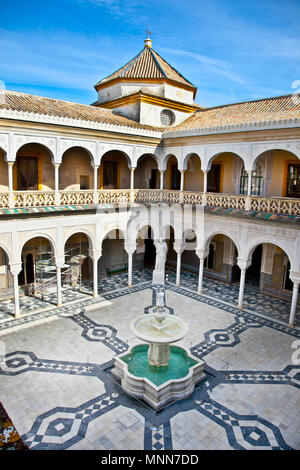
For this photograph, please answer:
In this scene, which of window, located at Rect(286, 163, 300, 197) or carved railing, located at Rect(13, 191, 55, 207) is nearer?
carved railing, located at Rect(13, 191, 55, 207)

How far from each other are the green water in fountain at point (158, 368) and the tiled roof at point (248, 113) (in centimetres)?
740

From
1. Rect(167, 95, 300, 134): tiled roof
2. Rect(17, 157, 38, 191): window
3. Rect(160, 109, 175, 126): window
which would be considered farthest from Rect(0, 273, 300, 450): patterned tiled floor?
Rect(160, 109, 175, 126): window

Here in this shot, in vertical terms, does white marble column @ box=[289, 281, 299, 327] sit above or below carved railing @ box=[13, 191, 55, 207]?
below

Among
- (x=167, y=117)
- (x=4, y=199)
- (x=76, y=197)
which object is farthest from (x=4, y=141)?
(x=167, y=117)

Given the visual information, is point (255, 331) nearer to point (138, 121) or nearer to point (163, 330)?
point (163, 330)

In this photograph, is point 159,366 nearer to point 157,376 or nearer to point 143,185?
point 157,376

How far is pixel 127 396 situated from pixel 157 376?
73 cm

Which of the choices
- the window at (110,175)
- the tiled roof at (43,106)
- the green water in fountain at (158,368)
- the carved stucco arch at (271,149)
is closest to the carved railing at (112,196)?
the window at (110,175)

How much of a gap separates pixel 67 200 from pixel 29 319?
3937mm

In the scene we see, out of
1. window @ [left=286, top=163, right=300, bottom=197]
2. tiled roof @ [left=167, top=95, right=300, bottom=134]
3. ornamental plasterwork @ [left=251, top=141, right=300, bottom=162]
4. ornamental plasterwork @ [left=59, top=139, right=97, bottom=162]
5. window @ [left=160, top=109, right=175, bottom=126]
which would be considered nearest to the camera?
ornamental plasterwork @ [left=251, top=141, right=300, bottom=162]

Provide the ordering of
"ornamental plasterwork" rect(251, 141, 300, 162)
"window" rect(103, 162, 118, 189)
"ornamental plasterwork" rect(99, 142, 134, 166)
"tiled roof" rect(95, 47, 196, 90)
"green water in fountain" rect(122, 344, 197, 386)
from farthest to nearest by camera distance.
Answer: "tiled roof" rect(95, 47, 196, 90), "window" rect(103, 162, 118, 189), "ornamental plasterwork" rect(99, 142, 134, 166), "ornamental plasterwork" rect(251, 141, 300, 162), "green water in fountain" rect(122, 344, 197, 386)

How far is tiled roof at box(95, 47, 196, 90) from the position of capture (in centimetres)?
1557

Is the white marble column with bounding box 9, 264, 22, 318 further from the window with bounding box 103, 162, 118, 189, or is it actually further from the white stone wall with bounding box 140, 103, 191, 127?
the white stone wall with bounding box 140, 103, 191, 127

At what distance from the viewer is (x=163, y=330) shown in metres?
7.31
